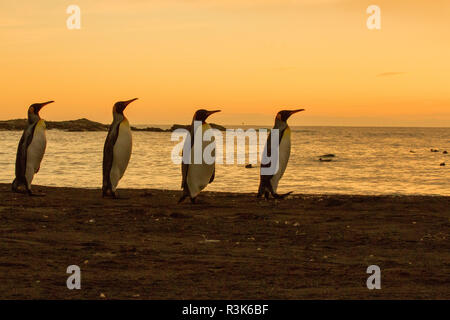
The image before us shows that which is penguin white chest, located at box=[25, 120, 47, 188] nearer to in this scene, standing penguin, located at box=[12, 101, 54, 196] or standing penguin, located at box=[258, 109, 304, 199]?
standing penguin, located at box=[12, 101, 54, 196]

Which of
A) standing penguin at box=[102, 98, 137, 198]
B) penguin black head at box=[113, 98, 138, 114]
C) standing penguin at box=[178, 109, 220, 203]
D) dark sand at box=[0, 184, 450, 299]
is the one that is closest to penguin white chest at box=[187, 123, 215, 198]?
standing penguin at box=[178, 109, 220, 203]

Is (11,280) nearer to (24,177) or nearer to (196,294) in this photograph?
(196,294)

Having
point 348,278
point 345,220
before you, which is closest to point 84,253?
point 348,278

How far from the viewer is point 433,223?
31.2 feet

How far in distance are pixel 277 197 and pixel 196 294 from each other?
27.4ft

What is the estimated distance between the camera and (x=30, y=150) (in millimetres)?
14211

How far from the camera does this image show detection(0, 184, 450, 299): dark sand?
18.5 ft

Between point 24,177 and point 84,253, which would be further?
point 24,177

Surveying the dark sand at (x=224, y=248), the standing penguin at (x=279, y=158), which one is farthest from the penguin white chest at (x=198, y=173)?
the standing penguin at (x=279, y=158)

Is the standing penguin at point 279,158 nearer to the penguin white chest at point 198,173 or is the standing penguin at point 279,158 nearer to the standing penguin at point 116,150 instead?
the penguin white chest at point 198,173

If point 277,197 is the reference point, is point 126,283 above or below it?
above

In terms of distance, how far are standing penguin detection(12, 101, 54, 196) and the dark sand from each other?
172 centimetres

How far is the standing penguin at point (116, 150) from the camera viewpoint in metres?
13.6

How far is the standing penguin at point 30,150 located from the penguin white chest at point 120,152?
5.96 feet
